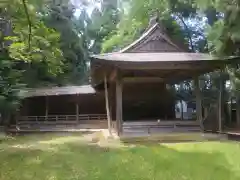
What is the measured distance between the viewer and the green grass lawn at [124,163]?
862cm

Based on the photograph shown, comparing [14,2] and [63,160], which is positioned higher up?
[14,2]

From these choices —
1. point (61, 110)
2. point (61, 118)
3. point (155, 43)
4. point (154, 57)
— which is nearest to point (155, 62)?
point (154, 57)

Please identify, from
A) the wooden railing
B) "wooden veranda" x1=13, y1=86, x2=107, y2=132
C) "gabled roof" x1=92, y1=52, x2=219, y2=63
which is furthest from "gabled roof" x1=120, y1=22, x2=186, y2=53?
the wooden railing

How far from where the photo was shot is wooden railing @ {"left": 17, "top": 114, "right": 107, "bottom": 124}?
25547 millimetres

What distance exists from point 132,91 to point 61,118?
759cm

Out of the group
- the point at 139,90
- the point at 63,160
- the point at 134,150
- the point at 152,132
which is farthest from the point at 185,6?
the point at 63,160

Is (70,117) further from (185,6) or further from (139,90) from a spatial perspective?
(185,6)

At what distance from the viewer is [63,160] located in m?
10.2

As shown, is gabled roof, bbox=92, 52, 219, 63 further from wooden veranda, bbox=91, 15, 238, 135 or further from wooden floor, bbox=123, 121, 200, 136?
wooden floor, bbox=123, 121, 200, 136

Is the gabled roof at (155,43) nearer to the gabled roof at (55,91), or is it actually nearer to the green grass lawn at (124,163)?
the green grass lawn at (124,163)

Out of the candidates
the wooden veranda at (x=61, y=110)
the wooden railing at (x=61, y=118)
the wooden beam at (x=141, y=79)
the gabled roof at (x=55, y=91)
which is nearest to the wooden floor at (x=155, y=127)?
the wooden beam at (x=141, y=79)

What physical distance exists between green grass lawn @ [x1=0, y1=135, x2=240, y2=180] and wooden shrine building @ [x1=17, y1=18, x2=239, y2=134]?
3.50m

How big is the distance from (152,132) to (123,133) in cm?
145

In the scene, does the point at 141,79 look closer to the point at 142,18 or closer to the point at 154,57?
the point at 154,57
